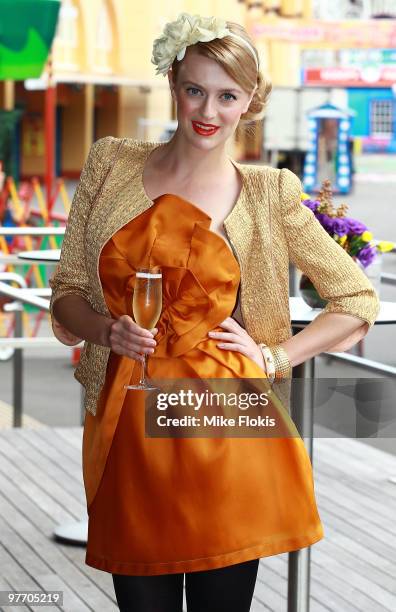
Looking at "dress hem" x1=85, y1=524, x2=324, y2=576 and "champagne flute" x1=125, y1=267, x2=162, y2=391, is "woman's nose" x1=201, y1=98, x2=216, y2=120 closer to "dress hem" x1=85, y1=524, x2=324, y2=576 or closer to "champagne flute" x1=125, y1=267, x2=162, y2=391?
"champagne flute" x1=125, y1=267, x2=162, y2=391

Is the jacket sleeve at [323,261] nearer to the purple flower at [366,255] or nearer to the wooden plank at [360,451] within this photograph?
the purple flower at [366,255]

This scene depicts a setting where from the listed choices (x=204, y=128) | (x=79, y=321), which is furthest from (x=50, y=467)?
(x=204, y=128)

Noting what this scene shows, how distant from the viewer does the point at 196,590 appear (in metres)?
2.25

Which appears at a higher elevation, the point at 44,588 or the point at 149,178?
the point at 149,178

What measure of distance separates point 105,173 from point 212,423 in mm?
515

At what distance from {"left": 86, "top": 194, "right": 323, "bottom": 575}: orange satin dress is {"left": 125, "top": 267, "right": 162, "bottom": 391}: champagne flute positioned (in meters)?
0.07

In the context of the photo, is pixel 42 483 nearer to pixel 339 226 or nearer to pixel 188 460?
pixel 339 226

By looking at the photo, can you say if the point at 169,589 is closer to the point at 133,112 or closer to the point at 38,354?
the point at 38,354

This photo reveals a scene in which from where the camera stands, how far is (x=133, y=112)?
37.6 meters

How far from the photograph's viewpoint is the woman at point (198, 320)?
2186 millimetres

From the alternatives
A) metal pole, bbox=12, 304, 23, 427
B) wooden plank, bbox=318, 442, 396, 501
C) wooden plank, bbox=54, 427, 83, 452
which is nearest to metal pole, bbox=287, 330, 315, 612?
wooden plank, bbox=318, 442, 396, 501

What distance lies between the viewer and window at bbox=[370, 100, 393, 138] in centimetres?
5553

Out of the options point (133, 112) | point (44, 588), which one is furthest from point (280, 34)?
point (44, 588)

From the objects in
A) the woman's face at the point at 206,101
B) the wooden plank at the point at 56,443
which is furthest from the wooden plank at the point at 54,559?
the woman's face at the point at 206,101
